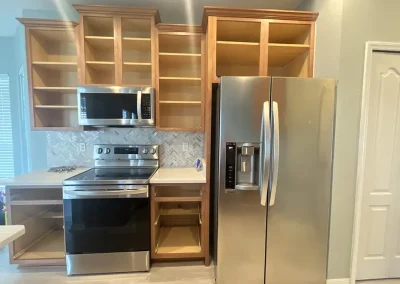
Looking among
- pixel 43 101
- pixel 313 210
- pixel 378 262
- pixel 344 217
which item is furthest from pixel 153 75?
pixel 378 262

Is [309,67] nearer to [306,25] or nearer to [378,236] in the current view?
[306,25]

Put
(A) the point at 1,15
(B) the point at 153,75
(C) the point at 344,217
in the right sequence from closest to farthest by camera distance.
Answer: (C) the point at 344,217, (B) the point at 153,75, (A) the point at 1,15

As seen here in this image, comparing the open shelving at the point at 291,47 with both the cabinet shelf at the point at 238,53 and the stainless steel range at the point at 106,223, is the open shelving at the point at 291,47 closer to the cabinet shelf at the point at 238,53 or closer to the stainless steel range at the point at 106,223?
the cabinet shelf at the point at 238,53

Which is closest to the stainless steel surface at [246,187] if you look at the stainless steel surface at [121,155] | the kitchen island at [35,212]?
the stainless steel surface at [121,155]

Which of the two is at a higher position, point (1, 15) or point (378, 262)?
point (1, 15)

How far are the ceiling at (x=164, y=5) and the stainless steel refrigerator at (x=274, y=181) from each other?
3.94ft

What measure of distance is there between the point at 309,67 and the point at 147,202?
2.06 meters

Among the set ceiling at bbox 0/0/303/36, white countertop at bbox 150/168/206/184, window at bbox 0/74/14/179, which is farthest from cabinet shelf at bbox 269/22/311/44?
window at bbox 0/74/14/179

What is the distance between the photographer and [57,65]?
2.25m

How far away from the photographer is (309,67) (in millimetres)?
2018

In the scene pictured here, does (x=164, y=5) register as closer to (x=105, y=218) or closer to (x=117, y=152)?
(x=117, y=152)

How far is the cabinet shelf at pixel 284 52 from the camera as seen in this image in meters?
2.01

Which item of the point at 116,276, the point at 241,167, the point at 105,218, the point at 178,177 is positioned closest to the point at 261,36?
the point at 241,167

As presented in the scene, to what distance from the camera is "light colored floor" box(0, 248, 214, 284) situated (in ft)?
6.31
